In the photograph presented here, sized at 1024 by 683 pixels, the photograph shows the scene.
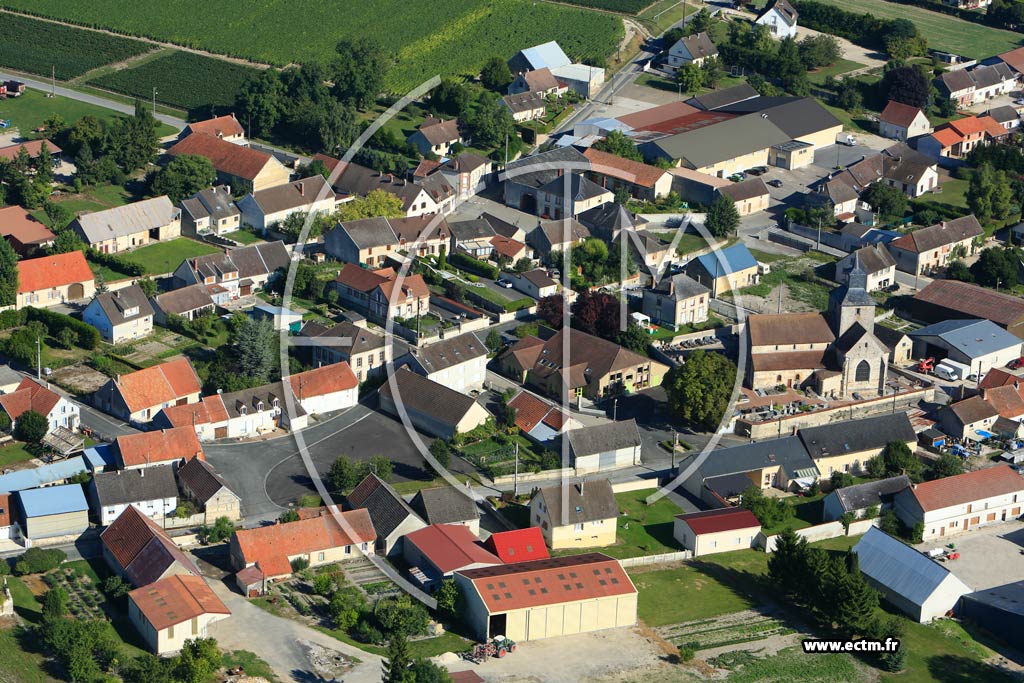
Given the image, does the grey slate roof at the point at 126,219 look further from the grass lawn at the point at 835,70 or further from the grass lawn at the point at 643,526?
the grass lawn at the point at 835,70

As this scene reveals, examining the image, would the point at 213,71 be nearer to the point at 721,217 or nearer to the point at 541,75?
the point at 541,75

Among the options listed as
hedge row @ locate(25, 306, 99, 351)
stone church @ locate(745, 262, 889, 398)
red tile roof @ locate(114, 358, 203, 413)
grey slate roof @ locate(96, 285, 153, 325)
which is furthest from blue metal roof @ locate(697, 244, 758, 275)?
hedge row @ locate(25, 306, 99, 351)

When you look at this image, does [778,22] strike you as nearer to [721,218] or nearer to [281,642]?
[721,218]

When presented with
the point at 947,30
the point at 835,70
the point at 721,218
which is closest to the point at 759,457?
the point at 721,218

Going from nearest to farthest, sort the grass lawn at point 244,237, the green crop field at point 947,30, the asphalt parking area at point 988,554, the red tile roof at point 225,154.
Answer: the asphalt parking area at point 988,554 → the grass lawn at point 244,237 → the red tile roof at point 225,154 → the green crop field at point 947,30

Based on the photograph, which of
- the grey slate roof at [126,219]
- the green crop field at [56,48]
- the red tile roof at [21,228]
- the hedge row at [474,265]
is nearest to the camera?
the red tile roof at [21,228]

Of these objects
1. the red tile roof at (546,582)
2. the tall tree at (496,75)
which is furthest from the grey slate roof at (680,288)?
the tall tree at (496,75)

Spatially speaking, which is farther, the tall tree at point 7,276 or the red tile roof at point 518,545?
the tall tree at point 7,276
